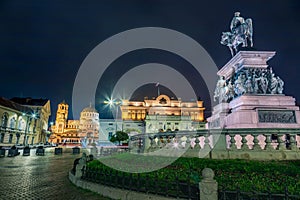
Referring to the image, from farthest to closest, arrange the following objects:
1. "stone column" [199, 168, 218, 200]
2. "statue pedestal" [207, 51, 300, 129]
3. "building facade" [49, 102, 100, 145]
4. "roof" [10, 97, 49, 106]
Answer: "building facade" [49, 102, 100, 145]
"roof" [10, 97, 49, 106]
"statue pedestal" [207, 51, 300, 129]
"stone column" [199, 168, 218, 200]

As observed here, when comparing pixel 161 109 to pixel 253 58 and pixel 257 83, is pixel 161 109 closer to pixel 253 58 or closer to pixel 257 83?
pixel 253 58

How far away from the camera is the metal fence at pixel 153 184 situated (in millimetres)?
5195

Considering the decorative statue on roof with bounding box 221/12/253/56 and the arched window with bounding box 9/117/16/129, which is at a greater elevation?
the decorative statue on roof with bounding box 221/12/253/56

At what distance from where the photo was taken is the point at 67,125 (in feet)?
432

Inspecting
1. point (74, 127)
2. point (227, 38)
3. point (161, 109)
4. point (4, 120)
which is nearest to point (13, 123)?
point (4, 120)

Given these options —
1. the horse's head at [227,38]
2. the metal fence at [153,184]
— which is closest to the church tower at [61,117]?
the horse's head at [227,38]

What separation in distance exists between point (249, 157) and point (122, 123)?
71.9 meters

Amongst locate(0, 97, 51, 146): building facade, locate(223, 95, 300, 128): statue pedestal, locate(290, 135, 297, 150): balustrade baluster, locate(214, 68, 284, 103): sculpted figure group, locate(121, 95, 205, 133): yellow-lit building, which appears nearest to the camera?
locate(290, 135, 297, 150): balustrade baluster

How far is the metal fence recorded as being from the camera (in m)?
5.20

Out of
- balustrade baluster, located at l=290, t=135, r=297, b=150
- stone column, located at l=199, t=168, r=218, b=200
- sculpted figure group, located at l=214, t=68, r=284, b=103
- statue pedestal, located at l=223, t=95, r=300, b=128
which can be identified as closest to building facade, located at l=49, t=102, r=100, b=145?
sculpted figure group, located at l=214, t=68, r=284, b=103

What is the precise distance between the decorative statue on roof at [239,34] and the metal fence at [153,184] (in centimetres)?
1593

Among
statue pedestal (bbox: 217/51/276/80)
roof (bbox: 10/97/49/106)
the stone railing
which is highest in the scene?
roof (bbox: 10/97/49/106)

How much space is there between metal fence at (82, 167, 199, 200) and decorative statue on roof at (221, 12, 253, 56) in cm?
1593

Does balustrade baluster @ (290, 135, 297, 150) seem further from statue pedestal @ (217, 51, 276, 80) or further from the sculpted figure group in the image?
statue pedestal @ (217, 51, 276, 80)
